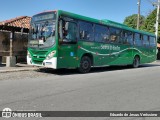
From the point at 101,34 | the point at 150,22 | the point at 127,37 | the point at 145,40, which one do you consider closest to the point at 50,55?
the point at 101,34

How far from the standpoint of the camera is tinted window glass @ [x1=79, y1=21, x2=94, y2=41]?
14.2 metres

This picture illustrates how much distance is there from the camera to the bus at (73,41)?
12906 mm

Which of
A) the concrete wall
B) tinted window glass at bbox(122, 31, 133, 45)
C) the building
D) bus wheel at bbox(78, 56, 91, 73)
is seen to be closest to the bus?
bus wheel at bbox(78, 56, 91, 73)

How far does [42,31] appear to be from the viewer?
44.3ft

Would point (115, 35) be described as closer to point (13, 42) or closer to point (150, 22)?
point (13, 42)

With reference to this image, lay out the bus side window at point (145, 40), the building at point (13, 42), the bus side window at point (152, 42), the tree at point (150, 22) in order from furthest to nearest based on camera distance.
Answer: the tree at point (150, 22) → the bus side window at point (152, 42) → the bus side window at point (145, 40) → the building at point (13, 42)

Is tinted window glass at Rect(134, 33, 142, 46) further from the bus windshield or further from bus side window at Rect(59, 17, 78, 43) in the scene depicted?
the bus windshield

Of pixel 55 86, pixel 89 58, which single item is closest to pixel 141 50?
pixel 89 58

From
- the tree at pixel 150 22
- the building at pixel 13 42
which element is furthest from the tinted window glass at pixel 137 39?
the tree at pixel 150 22

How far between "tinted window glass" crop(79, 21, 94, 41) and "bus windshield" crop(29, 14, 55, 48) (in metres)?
1.76

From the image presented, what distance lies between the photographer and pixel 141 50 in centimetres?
2091

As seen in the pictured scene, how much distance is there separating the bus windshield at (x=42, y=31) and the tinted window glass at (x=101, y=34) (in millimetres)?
3175

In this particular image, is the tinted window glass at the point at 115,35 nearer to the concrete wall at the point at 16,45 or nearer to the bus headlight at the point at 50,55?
the bus headlight at the point at 50,55

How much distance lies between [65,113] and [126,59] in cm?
1322
